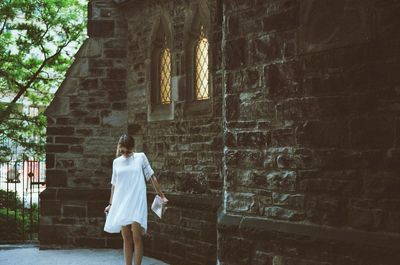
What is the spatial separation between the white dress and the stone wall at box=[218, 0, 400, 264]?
53.6 inches

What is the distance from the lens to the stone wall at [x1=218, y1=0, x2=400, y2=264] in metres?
4.73

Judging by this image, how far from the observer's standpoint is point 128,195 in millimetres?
7027

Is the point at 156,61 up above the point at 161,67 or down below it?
above

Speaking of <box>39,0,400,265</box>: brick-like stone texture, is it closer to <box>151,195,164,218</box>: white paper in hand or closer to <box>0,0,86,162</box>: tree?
<box>151,195,164,218</box>: white paper in hand

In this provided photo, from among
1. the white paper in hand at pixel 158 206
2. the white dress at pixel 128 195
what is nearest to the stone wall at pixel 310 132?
the white paper in hand at pixel 158 206

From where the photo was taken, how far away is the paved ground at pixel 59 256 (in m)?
9.05

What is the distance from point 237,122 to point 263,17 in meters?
1.13

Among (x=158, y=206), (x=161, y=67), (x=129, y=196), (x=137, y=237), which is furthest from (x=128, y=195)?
(x=161, y=67)

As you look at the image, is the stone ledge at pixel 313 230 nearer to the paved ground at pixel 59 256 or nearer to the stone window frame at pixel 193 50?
the stone window frame at pixel 193 50

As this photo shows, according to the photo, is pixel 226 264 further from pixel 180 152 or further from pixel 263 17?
pixel 180 152

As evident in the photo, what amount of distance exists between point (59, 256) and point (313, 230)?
5825 millimetres

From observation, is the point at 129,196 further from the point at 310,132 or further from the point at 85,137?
the point at 85,137

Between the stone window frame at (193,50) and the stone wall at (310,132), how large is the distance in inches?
98.0

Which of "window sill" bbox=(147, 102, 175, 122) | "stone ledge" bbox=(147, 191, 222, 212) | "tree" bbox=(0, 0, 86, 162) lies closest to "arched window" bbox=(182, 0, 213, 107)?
"window sill" bbox=(147, 102, 175, 122)
